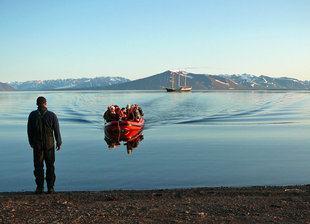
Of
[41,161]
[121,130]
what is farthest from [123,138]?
[41,161]

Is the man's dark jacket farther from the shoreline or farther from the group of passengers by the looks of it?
the group of passengers

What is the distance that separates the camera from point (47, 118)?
9898mm

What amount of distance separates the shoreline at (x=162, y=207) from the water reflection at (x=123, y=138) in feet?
37.6

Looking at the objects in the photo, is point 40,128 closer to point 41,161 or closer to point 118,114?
point 41,161

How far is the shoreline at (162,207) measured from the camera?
720cm

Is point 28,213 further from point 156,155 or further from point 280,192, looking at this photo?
point 156,155

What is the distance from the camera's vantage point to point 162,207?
813 centimetres

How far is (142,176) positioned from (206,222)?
6.68m

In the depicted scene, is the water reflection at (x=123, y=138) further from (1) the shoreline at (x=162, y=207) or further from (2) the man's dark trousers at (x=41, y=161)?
(1) the shoreline at (x=162, y=207)

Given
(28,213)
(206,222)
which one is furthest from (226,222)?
(28,213)

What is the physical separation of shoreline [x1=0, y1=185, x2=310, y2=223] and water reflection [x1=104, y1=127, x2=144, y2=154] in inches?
451

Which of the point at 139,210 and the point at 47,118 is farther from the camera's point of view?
the point at 47,118

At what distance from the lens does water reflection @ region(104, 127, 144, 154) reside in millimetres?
22439

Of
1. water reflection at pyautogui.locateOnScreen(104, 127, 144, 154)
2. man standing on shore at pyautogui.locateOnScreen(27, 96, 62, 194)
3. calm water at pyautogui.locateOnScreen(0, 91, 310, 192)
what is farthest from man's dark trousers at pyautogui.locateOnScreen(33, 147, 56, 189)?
water reflection at pyautogui.locateOnScreen(104, 127, 144, 154)
